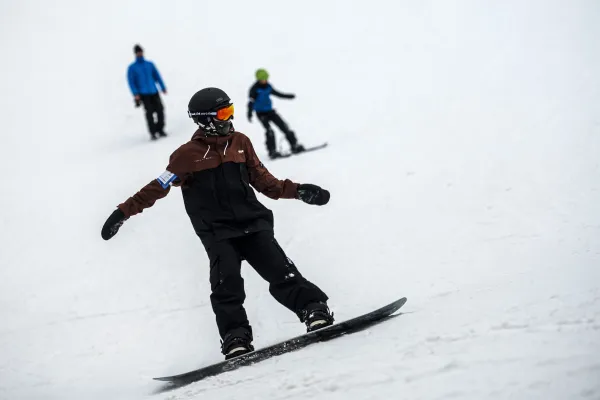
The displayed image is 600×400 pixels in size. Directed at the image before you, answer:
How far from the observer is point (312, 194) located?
4188 millimetres

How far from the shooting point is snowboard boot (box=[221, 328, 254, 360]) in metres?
3.60

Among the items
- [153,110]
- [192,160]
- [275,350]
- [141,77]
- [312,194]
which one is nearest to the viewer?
[275,350]

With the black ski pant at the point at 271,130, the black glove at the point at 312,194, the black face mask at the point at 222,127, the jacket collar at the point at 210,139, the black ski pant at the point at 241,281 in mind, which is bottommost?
the black ski pant at the point at 241,281

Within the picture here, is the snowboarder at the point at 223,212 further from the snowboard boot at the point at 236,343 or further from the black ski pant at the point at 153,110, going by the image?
the black ski pant at the point at 153,110

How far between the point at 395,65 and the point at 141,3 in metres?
14.5

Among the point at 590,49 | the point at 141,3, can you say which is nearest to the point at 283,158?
the point at 590,49

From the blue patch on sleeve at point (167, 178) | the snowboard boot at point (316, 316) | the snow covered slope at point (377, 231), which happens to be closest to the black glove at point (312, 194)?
the snowboard boot at point (316, 316)

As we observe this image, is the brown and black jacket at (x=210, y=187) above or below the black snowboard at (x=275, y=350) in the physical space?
above

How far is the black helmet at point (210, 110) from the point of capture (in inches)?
155

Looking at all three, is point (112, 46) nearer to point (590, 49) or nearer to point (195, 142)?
point (590, 49)

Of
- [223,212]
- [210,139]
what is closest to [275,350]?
[223,212]

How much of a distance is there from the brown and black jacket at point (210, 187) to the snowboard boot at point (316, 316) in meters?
0.73

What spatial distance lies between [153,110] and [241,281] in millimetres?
8703

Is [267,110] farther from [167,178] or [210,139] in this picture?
[167,178]
